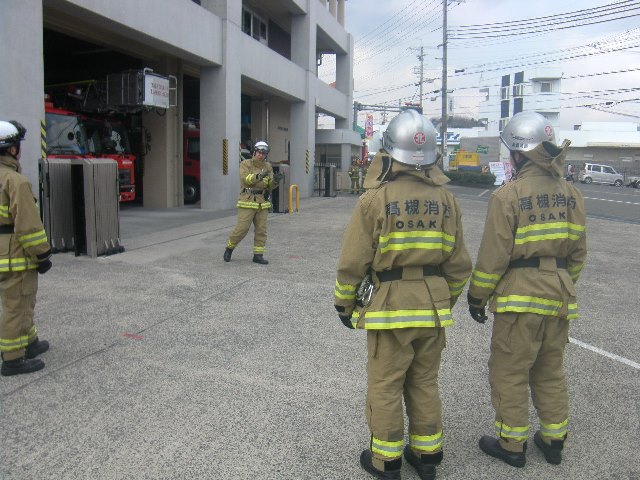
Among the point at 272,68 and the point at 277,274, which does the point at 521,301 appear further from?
the point at 272,68

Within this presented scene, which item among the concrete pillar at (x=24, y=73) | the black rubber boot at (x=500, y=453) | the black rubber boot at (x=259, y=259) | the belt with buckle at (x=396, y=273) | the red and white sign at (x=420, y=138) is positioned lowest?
the black rubber boot at (x=500, y=453)

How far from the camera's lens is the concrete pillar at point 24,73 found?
8820 mm

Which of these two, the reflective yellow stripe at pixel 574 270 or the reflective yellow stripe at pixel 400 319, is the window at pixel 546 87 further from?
the reflective yellow stripe at pixel 400 319

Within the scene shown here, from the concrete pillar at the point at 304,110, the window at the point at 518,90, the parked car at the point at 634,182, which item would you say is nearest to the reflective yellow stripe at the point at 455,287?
the concrete pillar at the point at 304,110

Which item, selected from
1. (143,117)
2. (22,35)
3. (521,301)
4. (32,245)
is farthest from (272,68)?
(521,301)

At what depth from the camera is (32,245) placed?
13.5 feet

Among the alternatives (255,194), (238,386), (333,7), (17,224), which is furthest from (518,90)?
(17,224)

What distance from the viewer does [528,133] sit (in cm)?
327

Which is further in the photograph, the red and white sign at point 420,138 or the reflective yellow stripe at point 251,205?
the reflective yellow stripe at point 251,205

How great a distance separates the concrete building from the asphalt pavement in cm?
416

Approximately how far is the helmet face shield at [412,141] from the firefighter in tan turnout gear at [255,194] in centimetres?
567

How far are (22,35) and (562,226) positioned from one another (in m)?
9.02

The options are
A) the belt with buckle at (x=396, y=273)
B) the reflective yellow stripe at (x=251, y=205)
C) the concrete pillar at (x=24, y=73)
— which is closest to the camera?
the belt with buckle at (x=396, y=273)

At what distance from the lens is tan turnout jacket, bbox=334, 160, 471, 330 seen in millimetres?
2879
